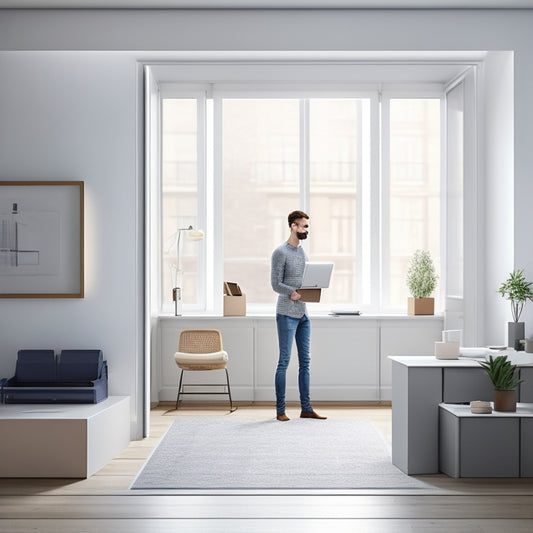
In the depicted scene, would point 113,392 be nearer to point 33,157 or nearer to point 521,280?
point 33,157

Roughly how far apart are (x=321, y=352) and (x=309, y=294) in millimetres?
1030

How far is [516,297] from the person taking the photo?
16.4 feet

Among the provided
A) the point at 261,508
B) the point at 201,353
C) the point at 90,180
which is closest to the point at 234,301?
the point at 201,353

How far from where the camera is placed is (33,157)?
5.26 meters

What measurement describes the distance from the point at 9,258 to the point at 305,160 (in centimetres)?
308

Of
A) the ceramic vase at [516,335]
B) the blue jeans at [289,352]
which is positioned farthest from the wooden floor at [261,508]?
the blue jeans at [289,352]

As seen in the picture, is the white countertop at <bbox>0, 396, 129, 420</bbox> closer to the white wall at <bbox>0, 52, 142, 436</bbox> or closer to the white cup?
the white wall at <bbox>0, 52, 142, 436</bbox>

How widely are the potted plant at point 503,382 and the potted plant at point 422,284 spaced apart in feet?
8.13

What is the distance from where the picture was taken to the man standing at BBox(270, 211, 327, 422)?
593cm

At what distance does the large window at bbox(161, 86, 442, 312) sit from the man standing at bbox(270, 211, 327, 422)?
3.55ft

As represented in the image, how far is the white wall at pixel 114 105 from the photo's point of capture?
523 centimetres

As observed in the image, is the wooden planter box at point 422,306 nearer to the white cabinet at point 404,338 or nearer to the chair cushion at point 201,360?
the white cabinet at point 404,338

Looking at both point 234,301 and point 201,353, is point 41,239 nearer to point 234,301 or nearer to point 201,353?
point 201,353

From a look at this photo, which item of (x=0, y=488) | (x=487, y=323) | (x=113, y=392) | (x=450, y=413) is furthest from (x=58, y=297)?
(x=487, y=323)
